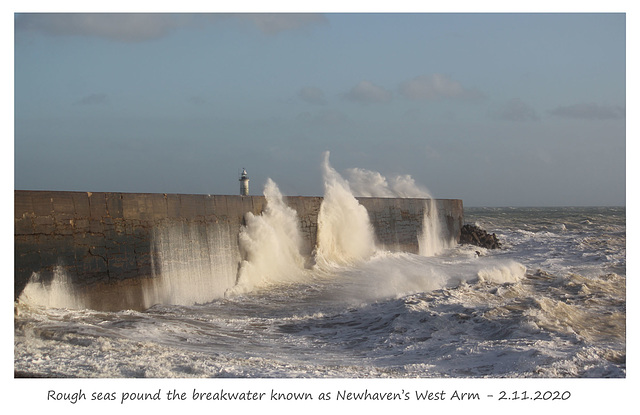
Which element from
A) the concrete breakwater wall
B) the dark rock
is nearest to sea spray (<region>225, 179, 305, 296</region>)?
the concrete breakwater wall

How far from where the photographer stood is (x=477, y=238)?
21.3 meters

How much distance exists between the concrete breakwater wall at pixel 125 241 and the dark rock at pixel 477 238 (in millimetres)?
11681

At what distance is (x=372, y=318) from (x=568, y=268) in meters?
7.45

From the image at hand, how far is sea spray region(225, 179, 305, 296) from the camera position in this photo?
10742mm

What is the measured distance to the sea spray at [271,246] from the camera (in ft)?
35.2

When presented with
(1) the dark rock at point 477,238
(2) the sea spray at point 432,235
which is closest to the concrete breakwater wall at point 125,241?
(2) the sea spray at point 432,235

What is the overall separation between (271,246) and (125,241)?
3.55 metres

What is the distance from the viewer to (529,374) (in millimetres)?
5293

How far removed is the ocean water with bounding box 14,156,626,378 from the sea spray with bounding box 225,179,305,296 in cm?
3

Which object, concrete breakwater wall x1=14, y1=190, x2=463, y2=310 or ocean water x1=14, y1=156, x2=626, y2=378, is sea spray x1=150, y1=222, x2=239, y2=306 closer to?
concrete breakwater wall x1=14, y1=190, x2=463, y2=310

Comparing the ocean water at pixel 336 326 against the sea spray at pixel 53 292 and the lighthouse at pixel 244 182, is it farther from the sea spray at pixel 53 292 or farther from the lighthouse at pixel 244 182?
the lighthouse at pixel 244 182

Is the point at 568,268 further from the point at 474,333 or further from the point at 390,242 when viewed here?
the point at 474,333

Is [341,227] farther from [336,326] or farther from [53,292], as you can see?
[53,292]
